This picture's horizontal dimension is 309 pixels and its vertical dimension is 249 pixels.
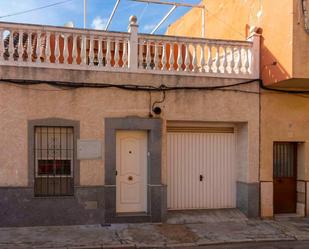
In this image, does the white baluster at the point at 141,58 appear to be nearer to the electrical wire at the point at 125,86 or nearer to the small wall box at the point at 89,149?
the electrical wire at the point at 125,86

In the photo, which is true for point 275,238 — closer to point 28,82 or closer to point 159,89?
point 159,89

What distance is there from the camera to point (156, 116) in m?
9.37

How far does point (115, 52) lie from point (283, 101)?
456 cm

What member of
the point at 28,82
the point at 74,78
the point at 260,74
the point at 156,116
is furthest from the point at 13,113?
the point at 260,74

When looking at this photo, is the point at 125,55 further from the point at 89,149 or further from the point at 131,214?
the point at 131,214

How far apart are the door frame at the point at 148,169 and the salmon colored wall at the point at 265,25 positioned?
10.4ft

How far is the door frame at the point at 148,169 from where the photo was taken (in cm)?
909

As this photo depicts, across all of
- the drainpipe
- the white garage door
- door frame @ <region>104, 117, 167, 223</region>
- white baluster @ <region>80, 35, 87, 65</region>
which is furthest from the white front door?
the drainpipe

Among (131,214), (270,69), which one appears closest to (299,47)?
(270,69)

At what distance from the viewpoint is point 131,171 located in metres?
9.49

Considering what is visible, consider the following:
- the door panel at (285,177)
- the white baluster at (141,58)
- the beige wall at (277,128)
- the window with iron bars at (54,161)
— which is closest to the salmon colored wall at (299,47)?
the beige wall at (277,128)

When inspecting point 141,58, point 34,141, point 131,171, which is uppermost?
point 141,58

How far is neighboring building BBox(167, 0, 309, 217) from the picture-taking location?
8914 millimetres

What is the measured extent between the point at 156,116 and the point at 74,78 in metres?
2.12
